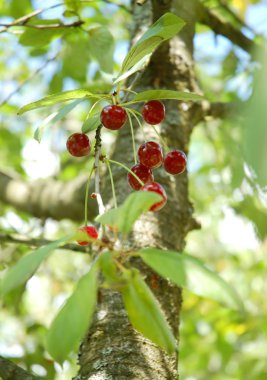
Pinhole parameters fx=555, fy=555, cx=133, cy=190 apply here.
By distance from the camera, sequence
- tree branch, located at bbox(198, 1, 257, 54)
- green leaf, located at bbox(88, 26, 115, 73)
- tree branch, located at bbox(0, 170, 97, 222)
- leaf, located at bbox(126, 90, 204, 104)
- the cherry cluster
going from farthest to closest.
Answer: tree branch, located at bbox(0, 170, 97, 222) → tree branch, located at bbox(198, 1, 257, 54) → green leaf, located at bbox(88, 26, 115, 73) → the cherry cluster → leaf, located at bbox(126, 90, 204, 104)

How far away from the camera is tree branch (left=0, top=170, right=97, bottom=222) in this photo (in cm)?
215

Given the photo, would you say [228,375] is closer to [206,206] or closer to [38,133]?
[206,206]

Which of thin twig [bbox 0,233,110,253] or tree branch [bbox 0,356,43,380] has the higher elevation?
thin twig [bbox 0,233,110,253]

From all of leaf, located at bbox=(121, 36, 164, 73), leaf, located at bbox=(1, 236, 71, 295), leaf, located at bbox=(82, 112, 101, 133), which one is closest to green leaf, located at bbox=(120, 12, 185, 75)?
leaf, located at bbox=(121, 36, 164, 73)

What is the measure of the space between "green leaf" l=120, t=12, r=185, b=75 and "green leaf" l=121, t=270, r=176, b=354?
1.16ft

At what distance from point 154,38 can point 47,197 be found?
148 centimetres

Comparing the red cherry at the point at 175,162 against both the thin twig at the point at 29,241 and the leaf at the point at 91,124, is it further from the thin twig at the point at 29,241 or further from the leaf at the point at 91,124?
the thin twig at the point at 29,241

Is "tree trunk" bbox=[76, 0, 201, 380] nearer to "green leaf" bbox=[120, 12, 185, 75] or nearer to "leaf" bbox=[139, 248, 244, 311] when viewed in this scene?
"leaf" bbox=[139, 248, 244, 311]

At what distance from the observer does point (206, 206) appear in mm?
3574

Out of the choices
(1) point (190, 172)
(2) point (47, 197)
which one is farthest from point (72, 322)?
(1) point (190, 172)

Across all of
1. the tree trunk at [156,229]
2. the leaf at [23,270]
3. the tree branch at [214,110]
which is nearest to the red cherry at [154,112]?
the tree trunk at [156,229]

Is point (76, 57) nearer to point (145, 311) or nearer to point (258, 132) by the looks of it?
point (145, 311)

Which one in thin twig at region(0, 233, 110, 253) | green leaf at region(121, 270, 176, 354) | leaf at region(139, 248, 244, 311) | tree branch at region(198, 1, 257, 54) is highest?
tree branch at region(198, 1, 257, 54)

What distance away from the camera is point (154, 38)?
875mm
